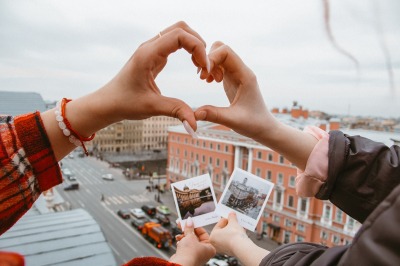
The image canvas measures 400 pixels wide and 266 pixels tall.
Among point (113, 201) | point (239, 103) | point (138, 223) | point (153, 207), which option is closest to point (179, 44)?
point (239, 103)

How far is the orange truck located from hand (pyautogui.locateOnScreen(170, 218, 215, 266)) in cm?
865

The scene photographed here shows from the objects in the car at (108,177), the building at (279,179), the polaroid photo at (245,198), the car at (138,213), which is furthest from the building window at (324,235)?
the car at (108,177)

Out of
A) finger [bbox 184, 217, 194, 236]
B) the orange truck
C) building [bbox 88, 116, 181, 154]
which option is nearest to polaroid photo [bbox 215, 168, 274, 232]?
finger [bbox 184, 217, 194, 236]

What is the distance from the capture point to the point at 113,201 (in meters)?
14.2

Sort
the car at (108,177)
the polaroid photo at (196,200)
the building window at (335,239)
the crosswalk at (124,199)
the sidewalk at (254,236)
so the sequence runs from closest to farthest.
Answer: the polaroid photo at (196,200), the building window at (335,239), the sidewalk at (254,236), the crosswalk at (124,199), the car at (108,177)

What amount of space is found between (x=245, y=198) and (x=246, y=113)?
0.53 metres

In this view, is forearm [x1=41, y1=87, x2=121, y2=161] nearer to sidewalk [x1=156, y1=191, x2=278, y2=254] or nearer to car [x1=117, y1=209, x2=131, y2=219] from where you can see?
sidewalk [x1=156, y1=191, x2=278, y2=254]

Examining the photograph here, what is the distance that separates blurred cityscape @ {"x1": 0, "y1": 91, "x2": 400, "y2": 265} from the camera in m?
2.33

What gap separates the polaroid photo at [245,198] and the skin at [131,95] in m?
0.63

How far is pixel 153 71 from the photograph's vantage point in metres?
0.72

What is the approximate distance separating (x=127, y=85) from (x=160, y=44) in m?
0.12

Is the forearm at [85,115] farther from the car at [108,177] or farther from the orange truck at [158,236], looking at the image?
the car at [108,177]

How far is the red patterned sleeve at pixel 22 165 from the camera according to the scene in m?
0.59

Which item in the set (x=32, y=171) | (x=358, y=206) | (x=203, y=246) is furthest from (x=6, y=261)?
(x=358, y=206)
